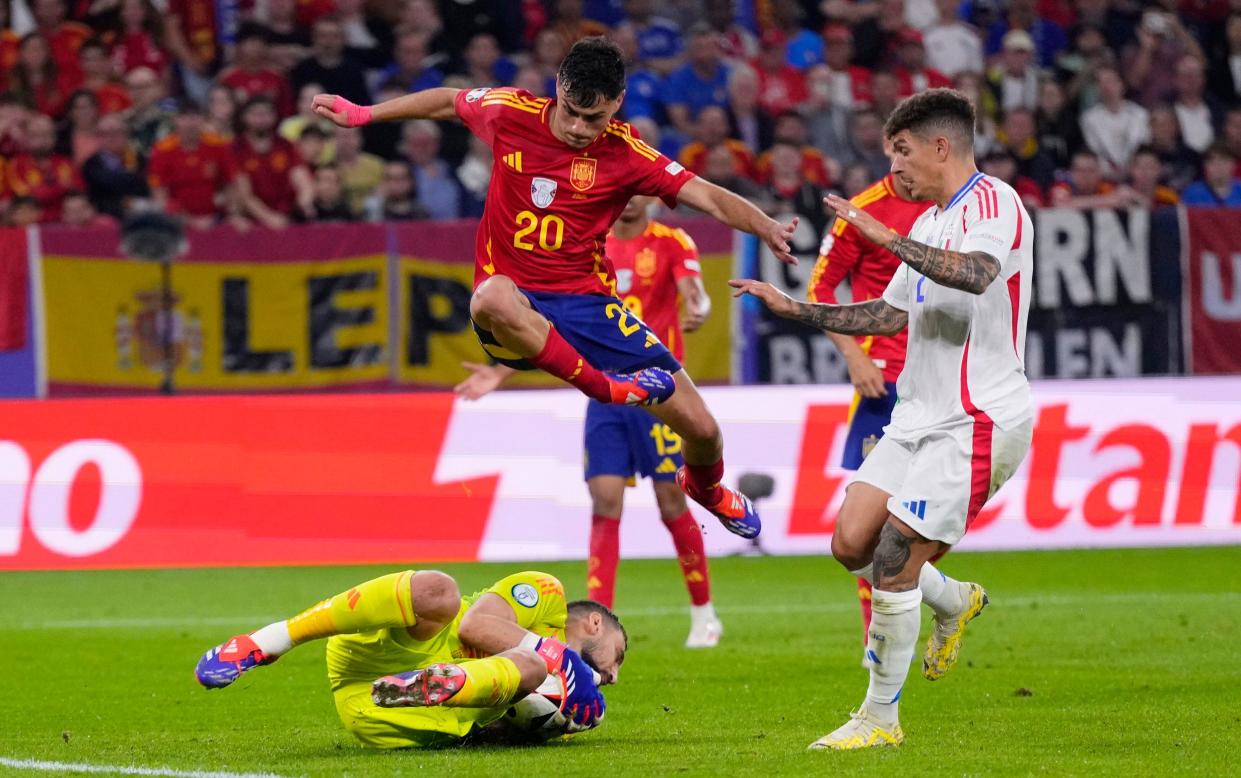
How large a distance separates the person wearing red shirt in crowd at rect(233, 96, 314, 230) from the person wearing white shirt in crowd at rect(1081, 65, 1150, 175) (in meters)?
7.84

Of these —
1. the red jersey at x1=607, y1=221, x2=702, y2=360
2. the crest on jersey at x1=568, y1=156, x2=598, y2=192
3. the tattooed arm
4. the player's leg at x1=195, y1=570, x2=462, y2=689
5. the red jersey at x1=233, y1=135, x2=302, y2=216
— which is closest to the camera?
the player's leg at x1=195, y1=570, x2=462, y2=689

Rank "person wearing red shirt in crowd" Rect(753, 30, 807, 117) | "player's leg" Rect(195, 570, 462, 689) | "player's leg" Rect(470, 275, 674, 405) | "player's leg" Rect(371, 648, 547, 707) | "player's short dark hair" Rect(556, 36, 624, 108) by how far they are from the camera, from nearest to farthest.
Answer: "player's leg" Rect(371, 648, 547, 707) → "player's leg" Rect(195, 570, 462, 689) → "player's short dark hair" Rect(556, 36, 624, 108) → "player's leg" Rect(470, 275, 674, 405) → "person wearing red shirt in crowd" Rect(753, 30, 807, 117)

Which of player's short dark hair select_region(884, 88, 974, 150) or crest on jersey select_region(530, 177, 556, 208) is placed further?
crest on jersey select_region(530, 177, 556, 208)

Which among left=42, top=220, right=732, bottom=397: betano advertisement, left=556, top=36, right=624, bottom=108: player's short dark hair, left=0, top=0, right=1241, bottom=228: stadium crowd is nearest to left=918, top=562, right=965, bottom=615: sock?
left=556, top=36, right=624, bottom=108: player's short dark hair

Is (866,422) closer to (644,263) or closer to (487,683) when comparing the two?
(644,263)

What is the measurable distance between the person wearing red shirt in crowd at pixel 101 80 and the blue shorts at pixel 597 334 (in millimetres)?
10156

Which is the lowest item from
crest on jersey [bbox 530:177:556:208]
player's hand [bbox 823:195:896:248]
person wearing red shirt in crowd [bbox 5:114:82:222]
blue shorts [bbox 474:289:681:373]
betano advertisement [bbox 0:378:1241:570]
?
betano advertisement [bbox 0:378:1241:570]

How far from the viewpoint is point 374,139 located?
17.1m

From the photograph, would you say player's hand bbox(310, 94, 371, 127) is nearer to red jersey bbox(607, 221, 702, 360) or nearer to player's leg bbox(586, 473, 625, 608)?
red jersey bbox(607, 221, 702, 360)

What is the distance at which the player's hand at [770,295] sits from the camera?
6.51 metres

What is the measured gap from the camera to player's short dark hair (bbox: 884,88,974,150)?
664cm

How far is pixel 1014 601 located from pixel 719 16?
9286mm

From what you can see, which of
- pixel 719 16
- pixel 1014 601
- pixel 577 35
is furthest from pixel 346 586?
pixel 719 16

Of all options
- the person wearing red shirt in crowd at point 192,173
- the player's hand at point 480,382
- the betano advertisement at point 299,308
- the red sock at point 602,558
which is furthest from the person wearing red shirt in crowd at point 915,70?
the player's hand at point 480,382
